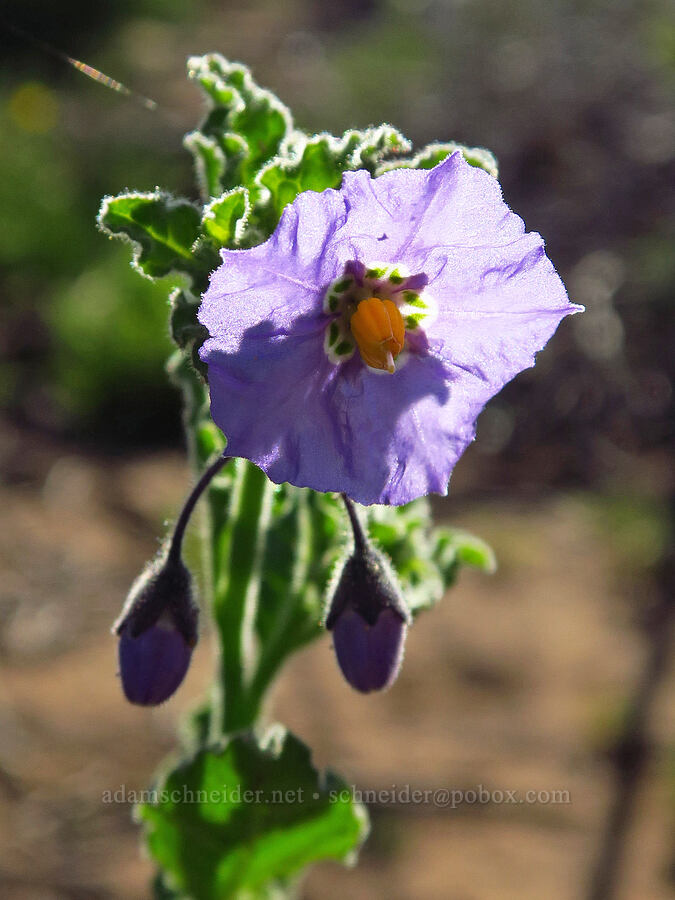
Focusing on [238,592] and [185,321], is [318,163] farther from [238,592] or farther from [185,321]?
[238,592]

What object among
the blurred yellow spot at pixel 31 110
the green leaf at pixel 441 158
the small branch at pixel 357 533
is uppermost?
the blurred yellow spot at pixel 31 110

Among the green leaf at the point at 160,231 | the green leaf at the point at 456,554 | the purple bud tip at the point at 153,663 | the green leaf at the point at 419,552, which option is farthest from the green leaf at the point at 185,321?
the green leaf at the point at 456,554

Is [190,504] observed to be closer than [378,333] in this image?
No

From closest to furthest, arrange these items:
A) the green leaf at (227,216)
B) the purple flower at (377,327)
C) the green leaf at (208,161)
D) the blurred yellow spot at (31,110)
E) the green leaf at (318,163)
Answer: the purple flower at (377,327) < the green leaf at (227,216) < the green leaf at (318,163) < the green leaf at (208,161) < the blurred yellow spot at (31,110)

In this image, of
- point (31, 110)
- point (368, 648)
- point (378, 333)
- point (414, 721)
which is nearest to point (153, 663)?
point (368, 648)

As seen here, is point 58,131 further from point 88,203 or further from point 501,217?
point 501,217

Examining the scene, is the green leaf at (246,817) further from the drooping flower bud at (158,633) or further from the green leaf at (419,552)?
the green leaf at (419,552)

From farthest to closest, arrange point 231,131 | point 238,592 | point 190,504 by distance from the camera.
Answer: point 238,592
point 231,131
point 190,504
